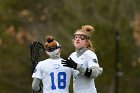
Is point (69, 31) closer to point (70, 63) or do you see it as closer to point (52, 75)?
point (52, 75)

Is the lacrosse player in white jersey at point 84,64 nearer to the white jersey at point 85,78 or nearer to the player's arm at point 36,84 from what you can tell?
→ the white jersey at point 85,78

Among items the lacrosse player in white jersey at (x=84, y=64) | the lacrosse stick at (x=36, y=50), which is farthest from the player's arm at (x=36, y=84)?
the lacrosse stick at (x=36, y=50)

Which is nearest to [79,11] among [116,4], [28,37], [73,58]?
[116,4]

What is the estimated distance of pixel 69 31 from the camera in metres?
36.6

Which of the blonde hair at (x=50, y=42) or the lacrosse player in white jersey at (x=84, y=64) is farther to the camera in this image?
the blonde hair at (x=50, y=42)

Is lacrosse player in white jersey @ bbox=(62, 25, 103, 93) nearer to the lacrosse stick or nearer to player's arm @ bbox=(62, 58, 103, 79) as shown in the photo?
player's arm @ bbox=(62, 58, 103, 79)

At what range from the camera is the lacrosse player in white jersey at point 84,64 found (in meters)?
10.9

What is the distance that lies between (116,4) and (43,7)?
4.92 meters

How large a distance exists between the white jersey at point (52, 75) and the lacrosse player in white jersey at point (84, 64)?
191mm

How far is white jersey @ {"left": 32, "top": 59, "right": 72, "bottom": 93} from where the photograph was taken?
11.0 metres

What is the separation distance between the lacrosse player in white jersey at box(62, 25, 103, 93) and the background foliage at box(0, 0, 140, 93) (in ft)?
68.6

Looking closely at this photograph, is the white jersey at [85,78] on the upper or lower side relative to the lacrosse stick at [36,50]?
lower

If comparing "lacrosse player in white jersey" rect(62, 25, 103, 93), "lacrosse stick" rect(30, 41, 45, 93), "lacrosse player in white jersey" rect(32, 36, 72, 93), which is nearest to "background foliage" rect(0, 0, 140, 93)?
"lacrosse stick" rect(30, 41, 45, 93)

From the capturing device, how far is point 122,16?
3516 cm
